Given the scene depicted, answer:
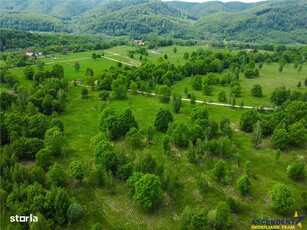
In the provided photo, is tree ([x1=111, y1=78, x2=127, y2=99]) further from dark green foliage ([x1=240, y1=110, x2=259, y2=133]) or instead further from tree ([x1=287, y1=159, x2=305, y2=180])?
tree ([x1=287, y1=159, x2=305, y2=180])

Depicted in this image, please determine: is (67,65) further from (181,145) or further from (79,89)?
(181,145)

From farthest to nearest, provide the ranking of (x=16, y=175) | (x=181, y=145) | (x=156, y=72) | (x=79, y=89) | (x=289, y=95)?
(x=156, y=72)
(x=79, y=89)
(x=289, y=95)
(x=181, y=145)
(x=16, y=175)

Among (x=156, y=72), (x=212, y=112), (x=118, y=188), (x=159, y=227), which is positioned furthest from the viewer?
(x=156, y=72)

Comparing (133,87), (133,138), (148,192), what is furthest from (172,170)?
(133,87)

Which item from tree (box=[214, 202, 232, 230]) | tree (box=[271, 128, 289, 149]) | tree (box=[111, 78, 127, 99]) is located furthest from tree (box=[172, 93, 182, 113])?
tree (box=[214, 202, 232, 230])

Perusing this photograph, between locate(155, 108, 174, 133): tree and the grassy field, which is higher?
locate(155, 108, 174, 133): tree

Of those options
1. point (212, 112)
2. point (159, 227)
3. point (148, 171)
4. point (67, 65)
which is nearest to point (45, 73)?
point (67, 65)
